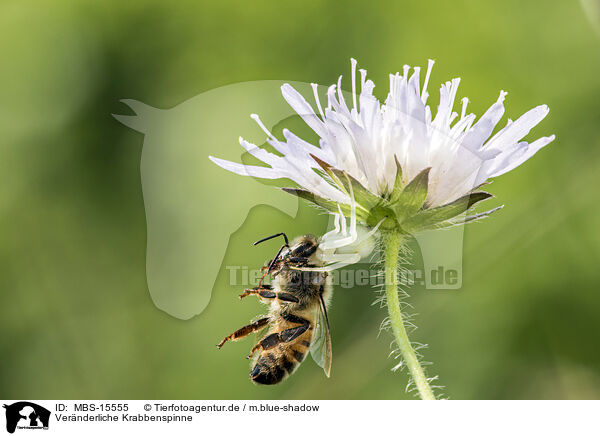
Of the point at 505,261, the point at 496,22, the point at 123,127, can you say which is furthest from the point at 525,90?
the point at 123,127

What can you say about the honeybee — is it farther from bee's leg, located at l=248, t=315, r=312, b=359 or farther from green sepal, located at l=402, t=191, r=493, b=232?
green sepal, located at l=402, t=191, r=493, b=232

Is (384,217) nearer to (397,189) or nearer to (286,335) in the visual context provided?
(397,189)

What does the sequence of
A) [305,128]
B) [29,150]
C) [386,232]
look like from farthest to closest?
1. [29,150]
2. [305,128]
3. [386,232]

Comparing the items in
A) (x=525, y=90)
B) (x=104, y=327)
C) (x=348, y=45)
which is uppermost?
(x=348, y=45)

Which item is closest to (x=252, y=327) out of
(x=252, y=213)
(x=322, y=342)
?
(x=322, y=342)

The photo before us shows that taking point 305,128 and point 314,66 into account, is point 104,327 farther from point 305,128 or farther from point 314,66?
point 314,66
